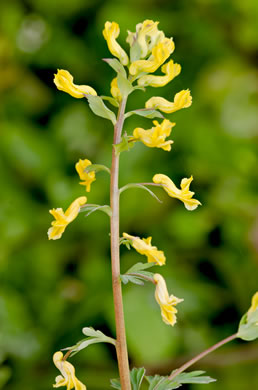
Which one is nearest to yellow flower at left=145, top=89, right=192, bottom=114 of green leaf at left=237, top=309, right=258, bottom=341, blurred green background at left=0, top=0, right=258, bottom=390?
green leaf at left=237, top=309, right=258, bottom=341

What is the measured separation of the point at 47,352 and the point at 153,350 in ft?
1.01

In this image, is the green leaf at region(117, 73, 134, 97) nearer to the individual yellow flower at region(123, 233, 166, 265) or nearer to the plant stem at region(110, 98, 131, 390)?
the plant stem at region(110, 98, 131, 390)

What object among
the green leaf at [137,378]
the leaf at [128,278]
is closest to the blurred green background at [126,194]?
the green leaf at [137,378]

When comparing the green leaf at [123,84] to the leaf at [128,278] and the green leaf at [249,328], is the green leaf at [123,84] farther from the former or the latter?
the green leaf at [249,328]

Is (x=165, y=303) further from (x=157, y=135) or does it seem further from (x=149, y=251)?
(x=157, y=135)

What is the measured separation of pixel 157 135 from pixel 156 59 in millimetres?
79

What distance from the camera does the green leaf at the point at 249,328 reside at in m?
0.62

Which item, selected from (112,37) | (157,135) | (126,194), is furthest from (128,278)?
(126,194)

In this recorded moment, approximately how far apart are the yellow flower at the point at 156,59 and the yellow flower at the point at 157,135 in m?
0.06

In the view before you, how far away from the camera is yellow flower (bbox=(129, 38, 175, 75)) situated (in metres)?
0.51

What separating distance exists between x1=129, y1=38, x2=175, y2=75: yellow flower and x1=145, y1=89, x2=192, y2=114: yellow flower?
4 cm

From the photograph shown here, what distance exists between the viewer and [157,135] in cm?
50

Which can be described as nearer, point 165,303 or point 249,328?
point 165,303

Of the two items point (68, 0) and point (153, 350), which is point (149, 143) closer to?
point (153, 350)
